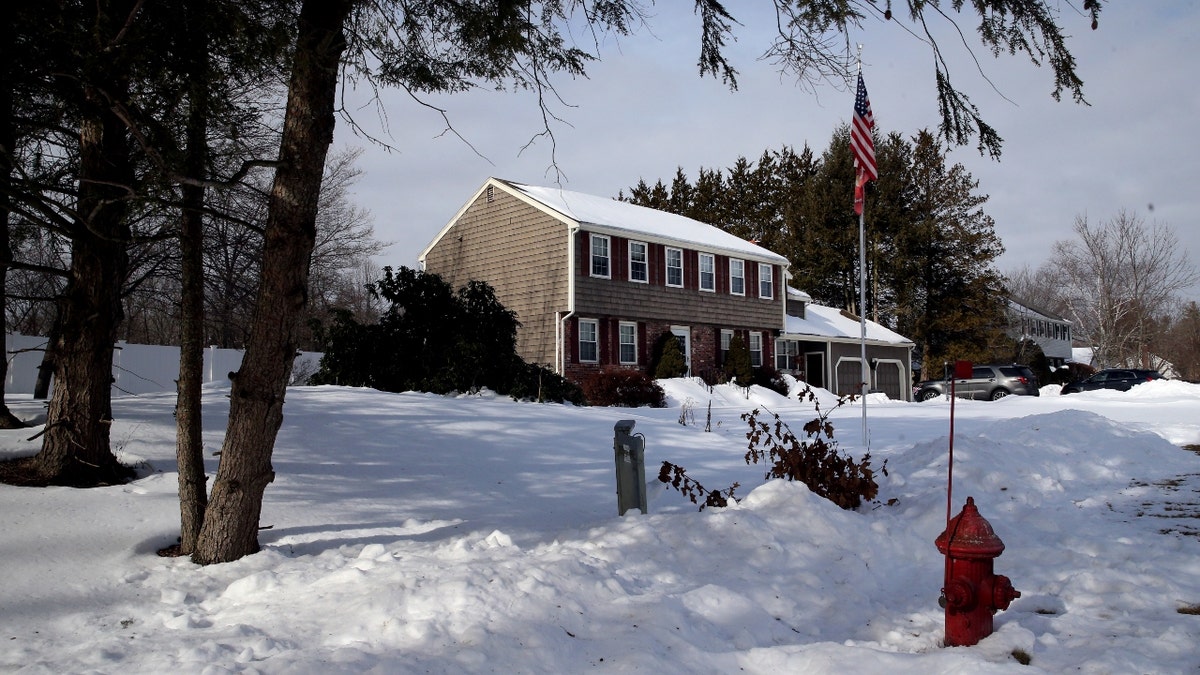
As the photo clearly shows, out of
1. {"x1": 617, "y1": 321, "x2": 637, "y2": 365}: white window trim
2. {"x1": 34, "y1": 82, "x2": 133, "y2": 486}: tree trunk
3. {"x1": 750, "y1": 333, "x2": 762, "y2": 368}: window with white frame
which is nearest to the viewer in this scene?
{"x1": 34, "y1": 82, "x2": 133, "y2": 486}: tree trunk

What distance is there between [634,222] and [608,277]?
2.83 m

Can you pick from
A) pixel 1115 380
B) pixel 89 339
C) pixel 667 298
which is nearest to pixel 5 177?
pixel 89 339

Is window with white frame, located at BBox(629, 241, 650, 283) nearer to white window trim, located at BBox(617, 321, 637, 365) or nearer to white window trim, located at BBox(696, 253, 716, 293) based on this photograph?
white window trim, located at BBox(617, 321, 637, 365)

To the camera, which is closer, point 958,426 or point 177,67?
point 177,67

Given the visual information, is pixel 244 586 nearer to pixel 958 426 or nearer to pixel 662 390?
pixel 958 426

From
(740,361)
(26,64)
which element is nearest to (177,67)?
(26,64)

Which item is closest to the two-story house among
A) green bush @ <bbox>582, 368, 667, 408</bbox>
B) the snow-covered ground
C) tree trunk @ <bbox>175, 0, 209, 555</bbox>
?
green bush @ <bbox>582, 368, 667, 408</bbox>

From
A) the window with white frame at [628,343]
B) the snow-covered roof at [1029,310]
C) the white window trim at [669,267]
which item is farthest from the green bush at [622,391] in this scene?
the snow-covered roof at [1029,310]

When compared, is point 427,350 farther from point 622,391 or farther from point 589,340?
point 589,340

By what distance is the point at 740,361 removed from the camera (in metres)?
28.7

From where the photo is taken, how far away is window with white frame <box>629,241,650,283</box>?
2736 cm

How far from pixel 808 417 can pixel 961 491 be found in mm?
9690

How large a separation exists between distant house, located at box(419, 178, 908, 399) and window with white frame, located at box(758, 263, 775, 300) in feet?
0.12

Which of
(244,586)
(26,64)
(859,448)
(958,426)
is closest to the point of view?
(244,586)
